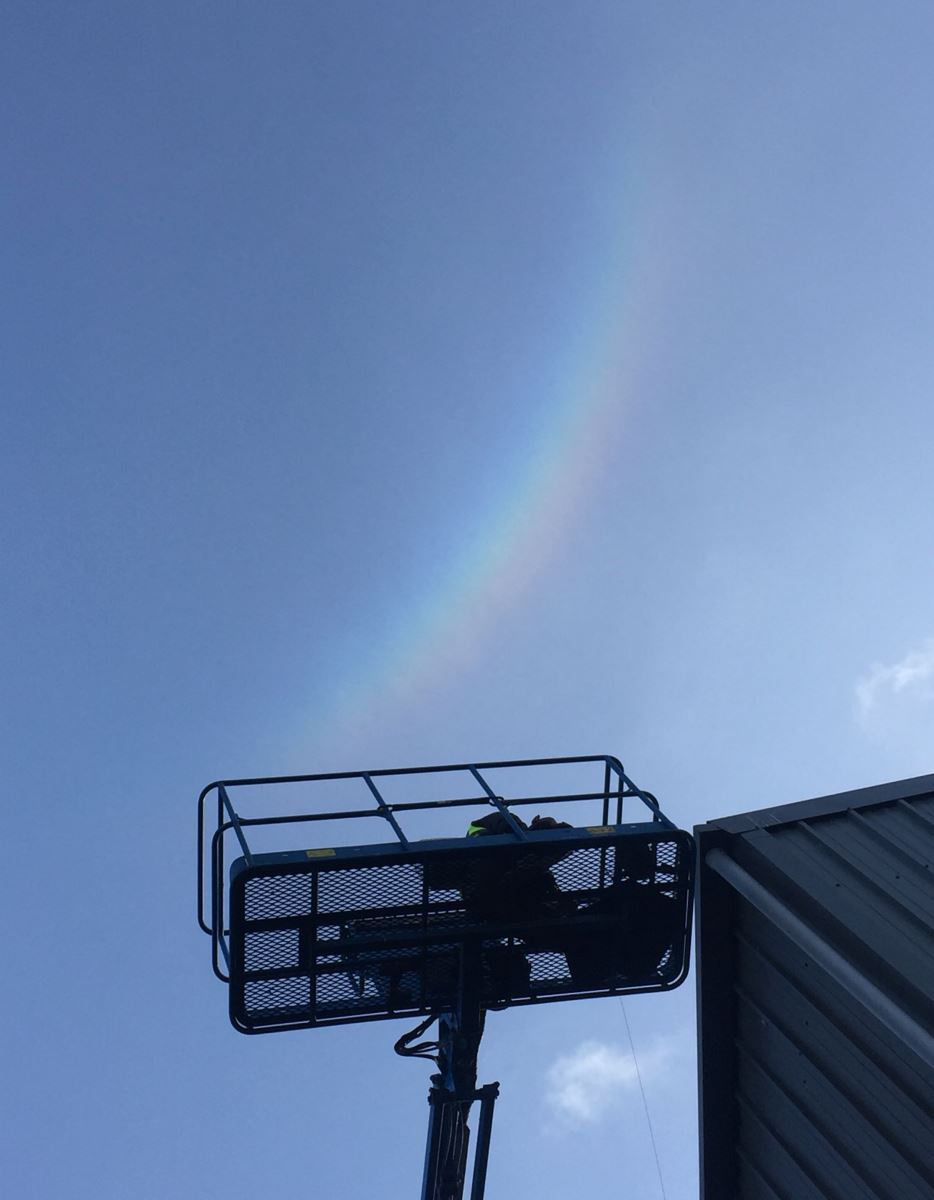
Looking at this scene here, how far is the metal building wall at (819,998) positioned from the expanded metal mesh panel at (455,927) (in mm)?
1223

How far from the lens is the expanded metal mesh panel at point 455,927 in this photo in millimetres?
7633

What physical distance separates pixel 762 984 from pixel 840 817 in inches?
44.0

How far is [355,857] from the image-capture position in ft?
24.8

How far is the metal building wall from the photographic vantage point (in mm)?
5578

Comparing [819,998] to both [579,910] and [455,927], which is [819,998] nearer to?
[579,910]

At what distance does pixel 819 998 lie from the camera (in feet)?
20.6

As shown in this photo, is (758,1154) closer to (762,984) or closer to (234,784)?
(762,984)

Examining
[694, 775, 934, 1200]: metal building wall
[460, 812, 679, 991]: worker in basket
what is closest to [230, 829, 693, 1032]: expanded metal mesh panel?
[460, 812, 679, 991]: worker in basket

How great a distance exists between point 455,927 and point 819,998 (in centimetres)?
270

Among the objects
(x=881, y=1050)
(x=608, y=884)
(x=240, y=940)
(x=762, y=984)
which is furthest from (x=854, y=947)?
(x=240, y=940)

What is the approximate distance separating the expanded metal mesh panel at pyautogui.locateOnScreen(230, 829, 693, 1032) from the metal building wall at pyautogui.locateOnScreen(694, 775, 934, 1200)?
4.01 feet

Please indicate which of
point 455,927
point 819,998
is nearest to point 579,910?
point 455,927

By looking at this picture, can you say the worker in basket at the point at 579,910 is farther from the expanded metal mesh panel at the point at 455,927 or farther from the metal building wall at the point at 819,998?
the metal building wall at the point at 819,998

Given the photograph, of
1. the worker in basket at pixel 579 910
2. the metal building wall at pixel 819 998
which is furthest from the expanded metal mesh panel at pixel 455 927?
the metal building wall at pixel 819 998
